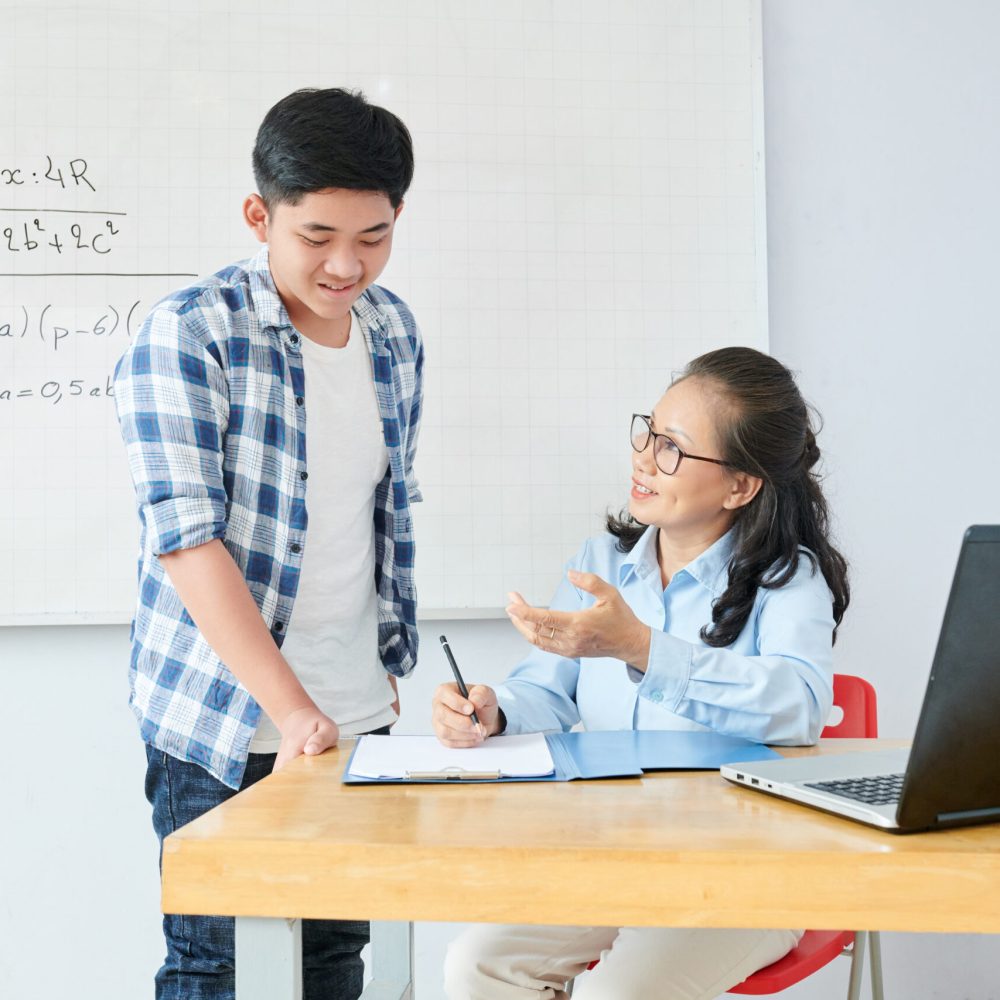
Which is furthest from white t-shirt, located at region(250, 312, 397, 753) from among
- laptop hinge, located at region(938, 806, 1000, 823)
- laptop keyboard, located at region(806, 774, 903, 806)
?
laptop hinge, located at region(938, 806, 1000, 823)

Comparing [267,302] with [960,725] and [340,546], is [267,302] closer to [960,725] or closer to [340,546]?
[340,546]

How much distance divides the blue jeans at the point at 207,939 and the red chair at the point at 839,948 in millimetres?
339

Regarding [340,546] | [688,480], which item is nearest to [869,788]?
[688,480]

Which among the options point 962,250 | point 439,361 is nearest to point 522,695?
point 439,361

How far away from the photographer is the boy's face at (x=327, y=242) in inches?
48.8

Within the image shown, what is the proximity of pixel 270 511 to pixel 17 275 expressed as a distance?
1036 millimetres

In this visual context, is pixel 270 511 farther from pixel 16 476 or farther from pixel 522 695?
pixel 16 476

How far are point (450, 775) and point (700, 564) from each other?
1.83 feet

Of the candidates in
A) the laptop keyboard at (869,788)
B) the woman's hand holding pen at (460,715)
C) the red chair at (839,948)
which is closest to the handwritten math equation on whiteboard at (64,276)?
the woman's hand holding pen at (460,715)

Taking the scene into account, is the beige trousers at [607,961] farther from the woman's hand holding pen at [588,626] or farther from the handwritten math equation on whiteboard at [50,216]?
the handwritten math equation on whiteboard at [50,216]

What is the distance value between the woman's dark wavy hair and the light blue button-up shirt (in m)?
0.04

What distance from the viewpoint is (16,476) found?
197 cm

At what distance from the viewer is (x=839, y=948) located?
4.54 feet

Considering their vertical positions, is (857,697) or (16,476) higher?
(16,476)
